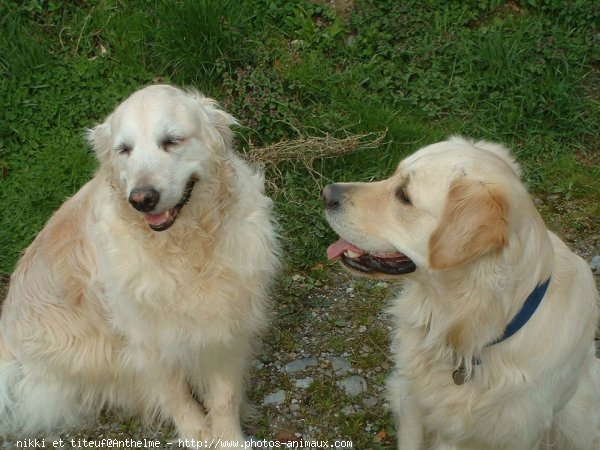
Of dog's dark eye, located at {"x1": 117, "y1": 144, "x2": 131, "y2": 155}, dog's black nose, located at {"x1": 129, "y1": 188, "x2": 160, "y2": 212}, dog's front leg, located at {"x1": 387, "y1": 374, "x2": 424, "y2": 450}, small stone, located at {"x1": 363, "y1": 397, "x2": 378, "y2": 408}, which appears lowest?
small stone, located at {"x1": 363, "y1": 397, "x2": 378, "y2": 408}

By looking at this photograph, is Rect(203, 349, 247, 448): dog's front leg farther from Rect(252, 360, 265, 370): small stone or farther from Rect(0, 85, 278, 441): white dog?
Rect(252, 360, 265, 370): small stone

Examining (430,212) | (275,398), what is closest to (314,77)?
(275,398)

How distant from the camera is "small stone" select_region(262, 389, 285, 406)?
10.1ft

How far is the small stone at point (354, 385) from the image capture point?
121 inches

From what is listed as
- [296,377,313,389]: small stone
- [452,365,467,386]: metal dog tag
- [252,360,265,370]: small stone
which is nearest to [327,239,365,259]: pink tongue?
[452,365,467,386]: metal dog tag

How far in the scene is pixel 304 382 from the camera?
3.12m

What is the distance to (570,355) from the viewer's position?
213cm

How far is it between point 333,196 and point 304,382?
1.19m

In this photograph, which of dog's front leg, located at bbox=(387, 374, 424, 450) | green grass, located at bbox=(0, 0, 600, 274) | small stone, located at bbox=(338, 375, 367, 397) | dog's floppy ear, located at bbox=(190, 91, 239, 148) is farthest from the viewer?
green grass, located at bbox=(0, 0, 600, 274)

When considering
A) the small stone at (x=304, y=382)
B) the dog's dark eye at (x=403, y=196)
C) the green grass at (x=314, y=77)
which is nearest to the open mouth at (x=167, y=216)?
the dog's dark eye at (x=403, y=196)

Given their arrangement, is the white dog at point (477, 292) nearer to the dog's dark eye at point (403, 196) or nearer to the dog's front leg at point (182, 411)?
the dog's dark eye at point (403, 196)

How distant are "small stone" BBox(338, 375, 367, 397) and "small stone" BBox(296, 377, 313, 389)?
0.15 metres

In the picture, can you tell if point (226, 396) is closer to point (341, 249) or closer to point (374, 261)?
point (341, 249)

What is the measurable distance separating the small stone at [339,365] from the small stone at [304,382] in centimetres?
14
